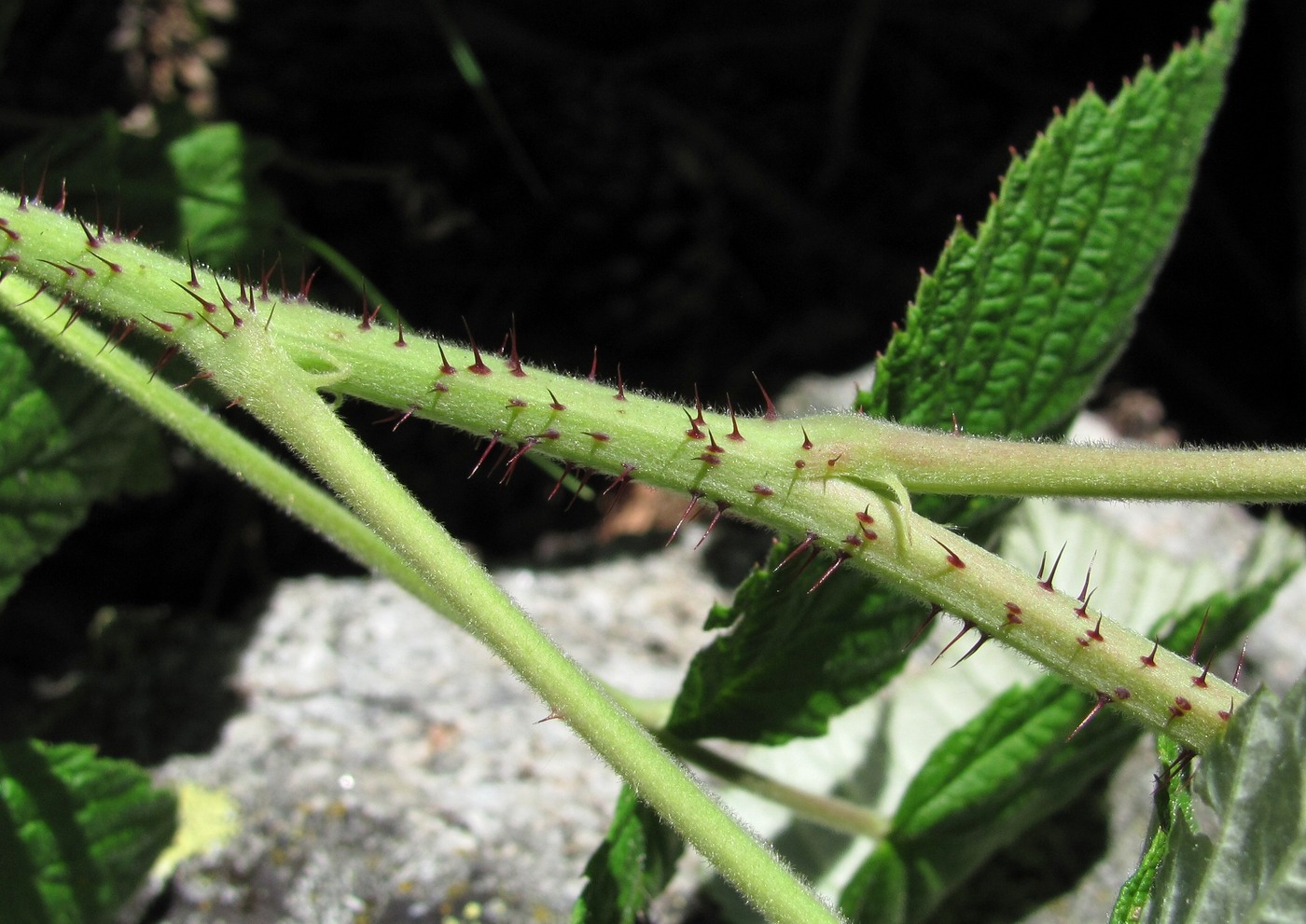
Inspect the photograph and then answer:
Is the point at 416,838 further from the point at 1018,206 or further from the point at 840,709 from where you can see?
the point at 1018,206

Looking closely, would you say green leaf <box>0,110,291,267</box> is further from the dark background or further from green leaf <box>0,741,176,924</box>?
green leaf <box>0,741,176,924</box>

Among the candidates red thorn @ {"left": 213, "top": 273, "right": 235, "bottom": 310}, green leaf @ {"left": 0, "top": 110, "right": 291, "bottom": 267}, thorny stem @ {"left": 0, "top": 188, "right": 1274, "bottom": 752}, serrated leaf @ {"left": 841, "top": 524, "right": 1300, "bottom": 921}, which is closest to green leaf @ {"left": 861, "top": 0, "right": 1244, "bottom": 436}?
thorny stem @ {"left": 0, "top": 188, "right": 1274, "bottom": 752}

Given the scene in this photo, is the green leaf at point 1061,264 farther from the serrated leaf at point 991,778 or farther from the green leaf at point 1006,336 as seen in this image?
the serrated leaf at point 991,778

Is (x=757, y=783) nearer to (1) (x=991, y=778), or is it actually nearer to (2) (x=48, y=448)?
(1) (x=991, y=778)

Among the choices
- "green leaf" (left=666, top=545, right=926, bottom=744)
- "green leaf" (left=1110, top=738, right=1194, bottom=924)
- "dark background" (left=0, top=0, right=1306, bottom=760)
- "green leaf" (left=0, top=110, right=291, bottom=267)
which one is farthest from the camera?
"dark background" (left=0, top=0, right=1306, bottom=760)


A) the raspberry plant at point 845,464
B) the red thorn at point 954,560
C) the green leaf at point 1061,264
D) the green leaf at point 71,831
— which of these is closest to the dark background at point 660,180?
the green leaf at point 71,831

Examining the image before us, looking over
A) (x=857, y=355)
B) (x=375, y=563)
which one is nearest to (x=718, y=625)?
(x=375, y=563)
